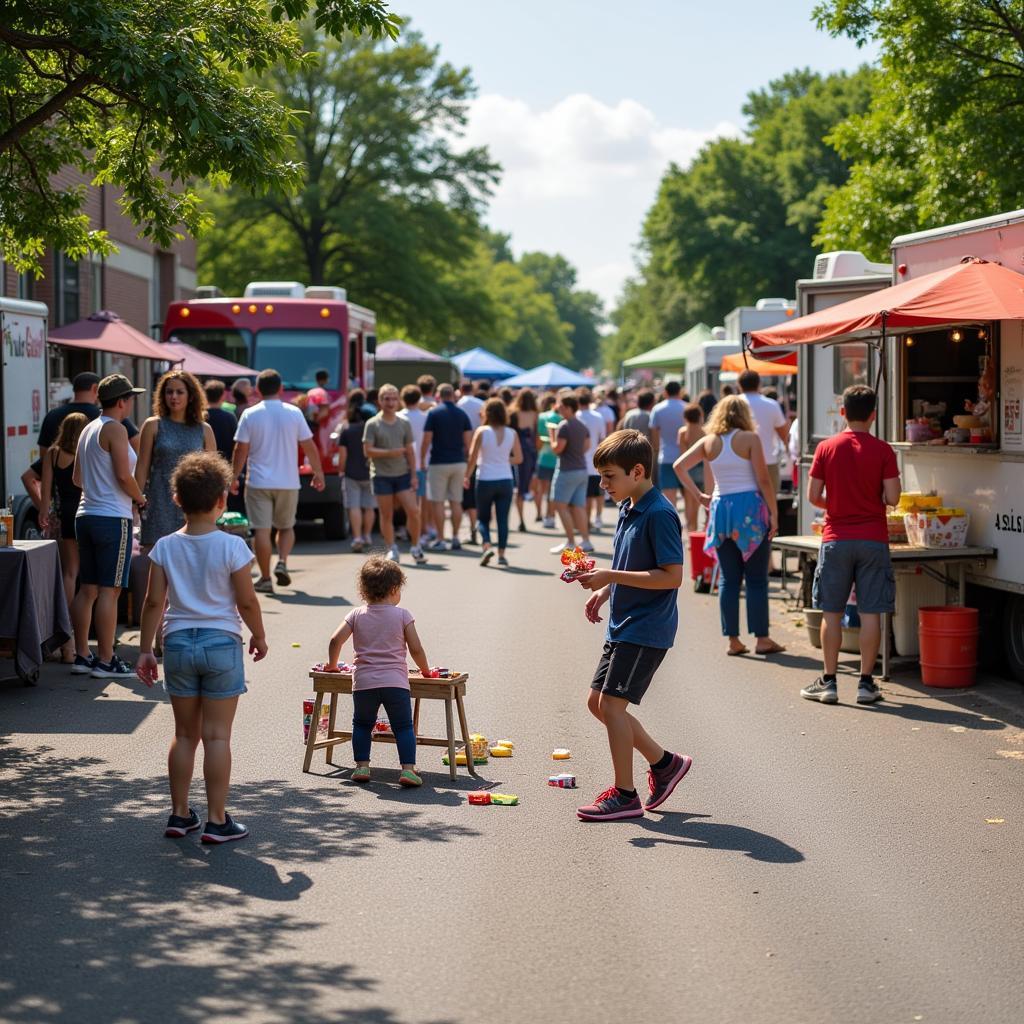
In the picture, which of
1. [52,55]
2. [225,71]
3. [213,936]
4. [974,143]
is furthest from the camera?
[974,143]

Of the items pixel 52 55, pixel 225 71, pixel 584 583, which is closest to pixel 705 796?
pixel 584 583

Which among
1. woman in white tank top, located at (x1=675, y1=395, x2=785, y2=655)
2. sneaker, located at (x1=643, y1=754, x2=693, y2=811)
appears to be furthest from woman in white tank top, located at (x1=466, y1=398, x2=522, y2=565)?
sneaker, located at (x1=643, y1=754, x2=693, y2=811)

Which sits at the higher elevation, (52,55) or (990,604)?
(52,55)

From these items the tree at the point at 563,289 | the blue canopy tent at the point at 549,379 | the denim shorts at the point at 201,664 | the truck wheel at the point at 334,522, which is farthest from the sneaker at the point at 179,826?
the tree at the point at 563,289

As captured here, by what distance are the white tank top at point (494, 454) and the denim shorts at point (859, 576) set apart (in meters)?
7.88

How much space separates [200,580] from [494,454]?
37.6ft

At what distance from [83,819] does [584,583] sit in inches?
96.2

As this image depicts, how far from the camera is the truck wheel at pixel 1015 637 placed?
10.7 metres

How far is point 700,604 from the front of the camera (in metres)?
15.0

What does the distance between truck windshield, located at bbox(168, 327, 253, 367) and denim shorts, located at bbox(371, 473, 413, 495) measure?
18.0ft

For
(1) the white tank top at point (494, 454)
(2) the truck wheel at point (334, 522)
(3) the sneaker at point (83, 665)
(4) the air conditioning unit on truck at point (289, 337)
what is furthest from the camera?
(4) the air conditioning unit on truck at point (289, 337)

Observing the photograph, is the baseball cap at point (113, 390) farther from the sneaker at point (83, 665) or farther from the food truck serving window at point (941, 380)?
the food truck serving window at point (941, 380)

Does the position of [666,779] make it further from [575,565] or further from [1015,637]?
[1015,637]

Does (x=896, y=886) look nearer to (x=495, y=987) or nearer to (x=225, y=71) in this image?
(x=495, y=987)
